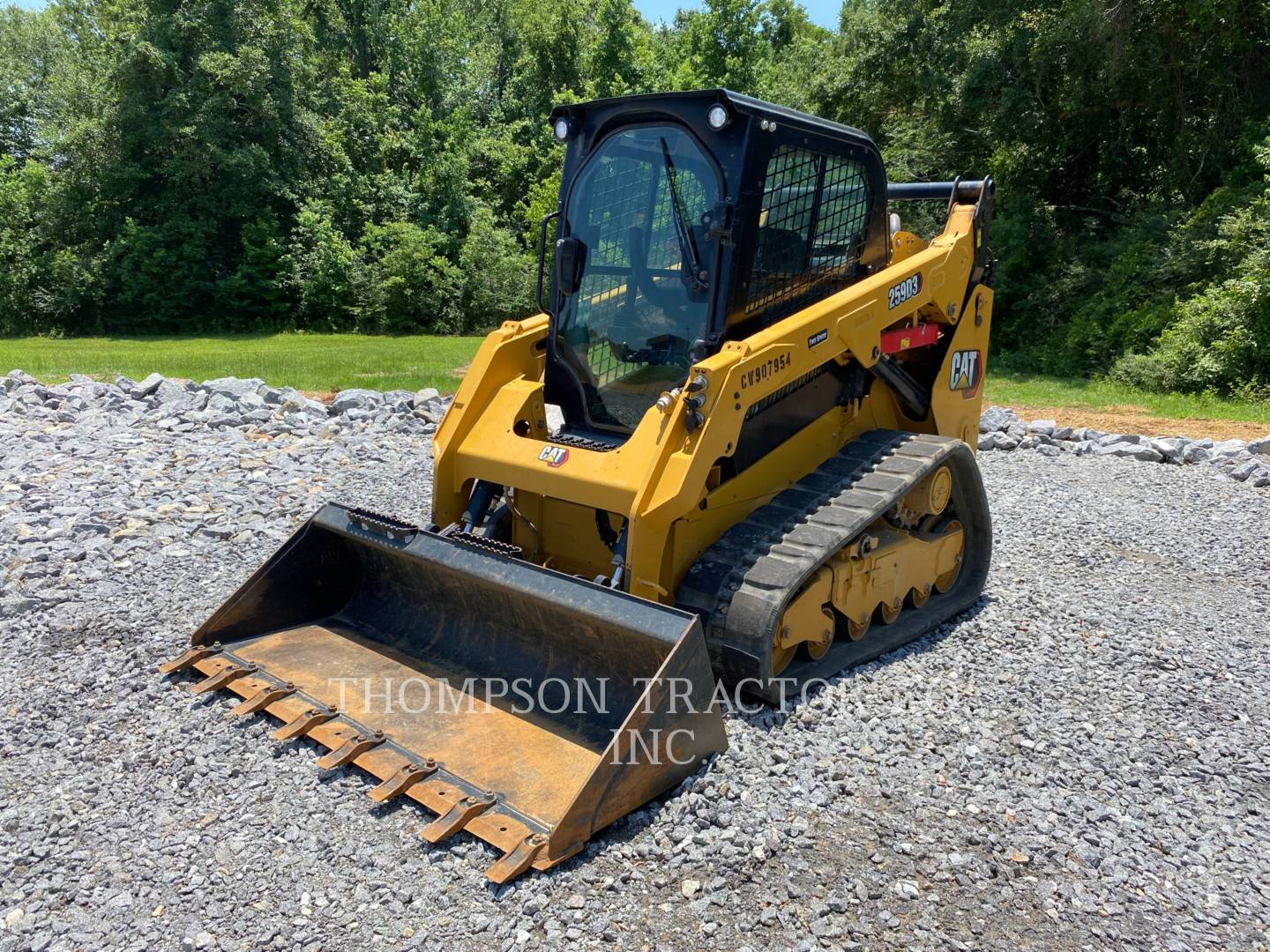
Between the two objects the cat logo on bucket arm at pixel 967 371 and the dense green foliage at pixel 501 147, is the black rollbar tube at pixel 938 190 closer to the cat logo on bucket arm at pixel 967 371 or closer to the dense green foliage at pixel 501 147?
the cat logo on bucket arm at pixel 967 371

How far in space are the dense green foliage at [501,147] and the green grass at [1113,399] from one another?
0.40 meters

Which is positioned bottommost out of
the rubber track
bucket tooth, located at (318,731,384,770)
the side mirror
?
bucket tooth, located at (318,731,384,770)

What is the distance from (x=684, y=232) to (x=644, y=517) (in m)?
1.38

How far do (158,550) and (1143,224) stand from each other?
16780 millimetres

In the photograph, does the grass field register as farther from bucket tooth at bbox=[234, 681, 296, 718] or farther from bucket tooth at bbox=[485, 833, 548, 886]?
bucket tooth at bbox=[485, 833, 548, 886]

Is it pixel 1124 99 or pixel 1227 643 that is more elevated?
pixel 1124 99

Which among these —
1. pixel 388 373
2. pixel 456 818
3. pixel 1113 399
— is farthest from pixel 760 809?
pixel 388 373

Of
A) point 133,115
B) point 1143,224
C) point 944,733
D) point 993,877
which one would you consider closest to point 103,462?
point 944,733

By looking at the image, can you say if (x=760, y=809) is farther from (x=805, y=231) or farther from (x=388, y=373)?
(x=388, y=373)

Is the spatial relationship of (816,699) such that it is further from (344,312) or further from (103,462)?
(344,312)

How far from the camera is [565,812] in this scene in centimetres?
317

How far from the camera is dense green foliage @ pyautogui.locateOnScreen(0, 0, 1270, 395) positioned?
53.4ft

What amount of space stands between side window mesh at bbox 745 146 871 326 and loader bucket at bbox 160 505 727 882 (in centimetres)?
169

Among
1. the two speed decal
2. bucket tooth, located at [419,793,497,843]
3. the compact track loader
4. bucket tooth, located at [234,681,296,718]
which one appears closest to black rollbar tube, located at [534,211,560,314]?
the compact track loader
